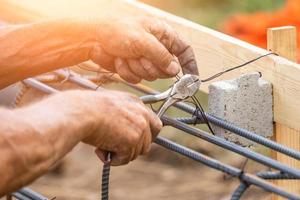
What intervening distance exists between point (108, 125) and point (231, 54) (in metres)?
0.89

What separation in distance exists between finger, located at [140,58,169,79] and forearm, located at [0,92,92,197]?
0.58 metres

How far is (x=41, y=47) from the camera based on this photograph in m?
2.81

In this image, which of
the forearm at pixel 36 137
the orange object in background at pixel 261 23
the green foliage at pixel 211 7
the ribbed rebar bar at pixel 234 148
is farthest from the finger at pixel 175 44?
the green foliage at pixel 211 7

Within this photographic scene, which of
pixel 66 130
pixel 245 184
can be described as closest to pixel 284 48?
pixel 245 184

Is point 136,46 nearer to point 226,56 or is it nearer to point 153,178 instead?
point 226,56

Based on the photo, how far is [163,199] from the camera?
5.18 metres

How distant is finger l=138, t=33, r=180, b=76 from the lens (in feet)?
8.04

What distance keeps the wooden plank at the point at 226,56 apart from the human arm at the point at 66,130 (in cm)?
64

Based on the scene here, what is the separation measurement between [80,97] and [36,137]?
0.63 ft

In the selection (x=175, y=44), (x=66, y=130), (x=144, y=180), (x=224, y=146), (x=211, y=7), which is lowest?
(x=144, y=180)

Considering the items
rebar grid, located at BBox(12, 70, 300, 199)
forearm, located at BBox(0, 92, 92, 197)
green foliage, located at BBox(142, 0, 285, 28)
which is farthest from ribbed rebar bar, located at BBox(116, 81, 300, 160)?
green foliage, located at BBox(142, 0, 285, 28)

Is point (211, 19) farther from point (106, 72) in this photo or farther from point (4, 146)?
point (4, 146)

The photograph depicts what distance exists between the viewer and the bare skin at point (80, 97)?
1850 mm

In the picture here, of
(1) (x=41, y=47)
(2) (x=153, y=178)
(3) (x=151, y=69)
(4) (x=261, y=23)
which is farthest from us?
(2) (x=153, y=178)
